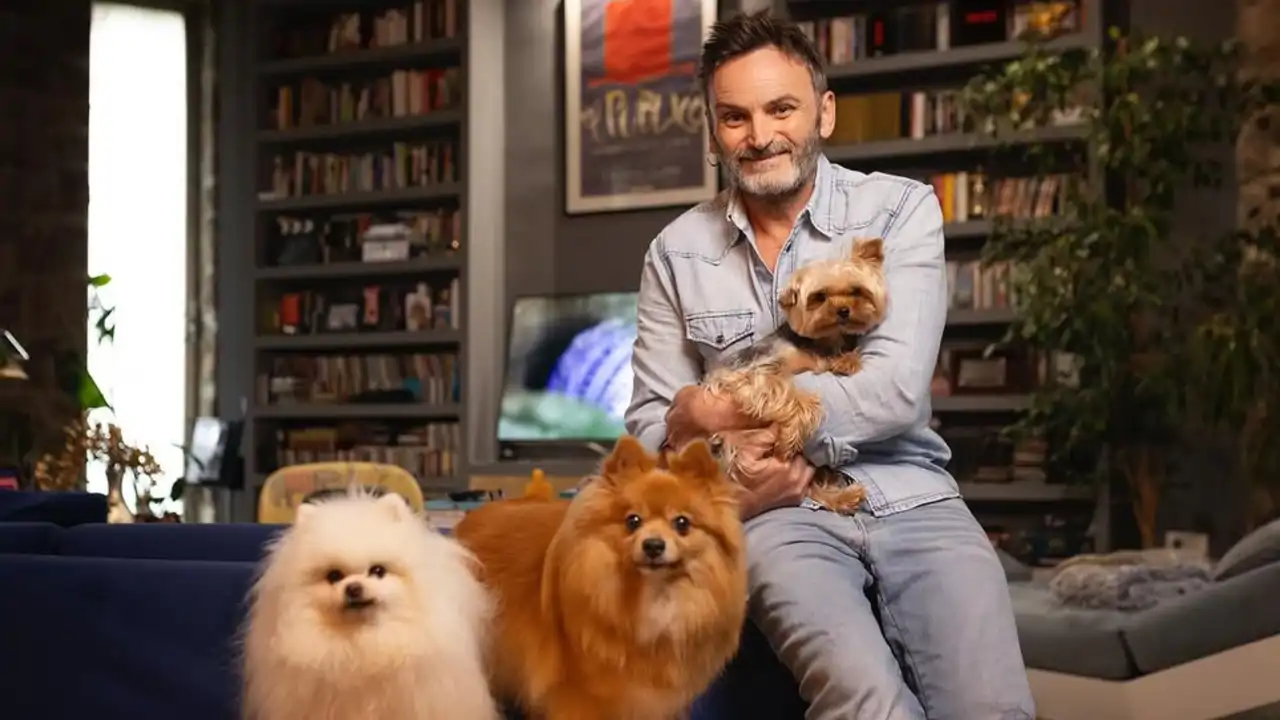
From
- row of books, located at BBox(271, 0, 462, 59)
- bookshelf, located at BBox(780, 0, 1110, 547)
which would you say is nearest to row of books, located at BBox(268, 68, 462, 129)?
row of books, located at BBox(271, 0, 462, 59)

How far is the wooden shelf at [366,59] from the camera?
6.98m

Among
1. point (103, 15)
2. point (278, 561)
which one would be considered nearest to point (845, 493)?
point (278, 561)

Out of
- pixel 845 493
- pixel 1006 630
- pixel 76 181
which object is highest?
pixel 76 181

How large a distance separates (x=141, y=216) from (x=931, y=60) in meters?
4.22

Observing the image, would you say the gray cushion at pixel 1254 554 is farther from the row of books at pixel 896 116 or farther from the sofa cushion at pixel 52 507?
the sofa cushion at pixel 52 507

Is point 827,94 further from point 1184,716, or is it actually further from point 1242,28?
point 1242,28

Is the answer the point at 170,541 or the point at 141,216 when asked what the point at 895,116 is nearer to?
the point at 170,541

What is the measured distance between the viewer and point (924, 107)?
593 cm

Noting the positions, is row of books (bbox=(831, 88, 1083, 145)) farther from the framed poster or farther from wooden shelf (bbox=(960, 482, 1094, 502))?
wooden shelf (bbox=(960, 482, 1094, 502))

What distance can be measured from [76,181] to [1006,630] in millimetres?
6575

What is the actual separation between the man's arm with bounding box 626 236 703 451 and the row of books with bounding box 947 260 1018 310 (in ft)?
12.1

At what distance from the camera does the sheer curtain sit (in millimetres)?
7605

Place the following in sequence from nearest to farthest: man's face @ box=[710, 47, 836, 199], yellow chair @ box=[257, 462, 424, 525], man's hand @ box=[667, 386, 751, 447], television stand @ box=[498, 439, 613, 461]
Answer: man's hand @ box=[667, 386, 751, 447] < man's face @ box=[710, 47, 836, 199] < yellow chair @ box=[257, 462, 424, 525] < television stand @ box=[498, 439, 613, 461]

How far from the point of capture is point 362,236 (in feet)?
23.8
